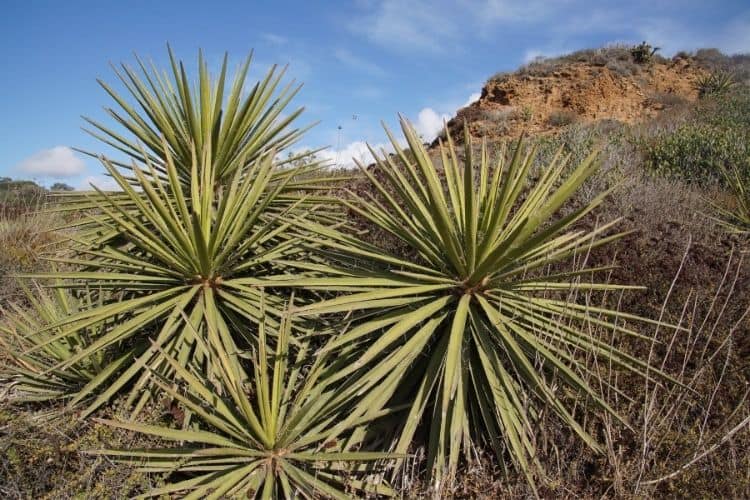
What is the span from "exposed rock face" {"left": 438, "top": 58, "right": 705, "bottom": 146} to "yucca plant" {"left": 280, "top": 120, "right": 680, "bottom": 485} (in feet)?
38.3

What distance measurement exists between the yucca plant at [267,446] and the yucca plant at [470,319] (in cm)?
26

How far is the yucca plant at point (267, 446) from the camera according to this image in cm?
248

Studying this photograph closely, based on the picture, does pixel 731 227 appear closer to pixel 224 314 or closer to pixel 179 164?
pixel 224 314

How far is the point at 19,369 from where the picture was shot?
3680 mm

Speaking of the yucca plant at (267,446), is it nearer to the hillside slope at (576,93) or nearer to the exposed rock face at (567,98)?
the exposed rock face at (567,98)

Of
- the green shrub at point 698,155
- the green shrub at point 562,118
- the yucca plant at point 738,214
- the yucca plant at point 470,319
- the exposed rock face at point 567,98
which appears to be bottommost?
the yucca plant at point 470,319

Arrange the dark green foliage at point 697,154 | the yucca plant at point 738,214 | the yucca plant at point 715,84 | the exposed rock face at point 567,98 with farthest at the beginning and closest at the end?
the yucca plant at point 715,84
the exposed rock face at point 567,98
the dark green foliage at point 697,154
the yucca plant at point 738,214

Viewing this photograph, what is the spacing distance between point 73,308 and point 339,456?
2842 mm

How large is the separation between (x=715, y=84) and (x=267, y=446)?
20.0 metres

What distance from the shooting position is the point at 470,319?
279cm

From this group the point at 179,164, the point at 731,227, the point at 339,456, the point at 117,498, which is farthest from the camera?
the point at 731,227

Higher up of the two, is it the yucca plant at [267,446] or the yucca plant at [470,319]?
the yucca plant at [470,319]

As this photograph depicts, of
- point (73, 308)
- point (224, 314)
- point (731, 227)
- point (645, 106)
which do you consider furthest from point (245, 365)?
point (645, 106)

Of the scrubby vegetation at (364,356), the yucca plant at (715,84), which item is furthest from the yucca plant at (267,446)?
the yucca plant at (715,84)
